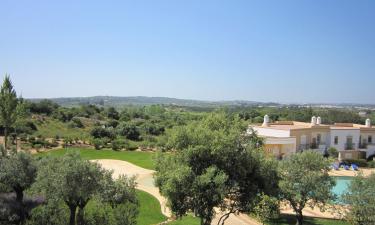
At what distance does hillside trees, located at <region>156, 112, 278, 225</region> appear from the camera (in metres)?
14.7

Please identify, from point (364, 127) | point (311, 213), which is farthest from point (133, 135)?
point (311, 213)

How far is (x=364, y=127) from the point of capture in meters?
49.8

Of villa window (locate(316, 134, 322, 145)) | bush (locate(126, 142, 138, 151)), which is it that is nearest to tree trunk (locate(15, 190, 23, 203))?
bush (locate(126, 142, 138, 151))

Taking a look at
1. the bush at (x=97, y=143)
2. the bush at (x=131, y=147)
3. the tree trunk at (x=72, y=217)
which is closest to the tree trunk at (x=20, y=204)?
the tree trunk at (x=72, y=217)

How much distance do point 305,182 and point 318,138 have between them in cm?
2938

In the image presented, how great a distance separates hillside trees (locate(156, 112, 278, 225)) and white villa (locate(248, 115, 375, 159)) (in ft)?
85.9

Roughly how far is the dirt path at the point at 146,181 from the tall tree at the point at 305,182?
3.07 meters

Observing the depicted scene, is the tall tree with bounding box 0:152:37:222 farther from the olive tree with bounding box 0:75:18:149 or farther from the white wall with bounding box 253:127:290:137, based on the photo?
the white wall with bounding box 253:127:290:137

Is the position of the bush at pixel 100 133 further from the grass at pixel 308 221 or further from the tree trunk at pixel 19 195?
the tree trunk at pixel 19 195

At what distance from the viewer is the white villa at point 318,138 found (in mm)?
43094

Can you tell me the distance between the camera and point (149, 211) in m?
22.7

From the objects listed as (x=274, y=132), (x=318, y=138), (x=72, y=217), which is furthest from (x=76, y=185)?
(x=318, y=138)

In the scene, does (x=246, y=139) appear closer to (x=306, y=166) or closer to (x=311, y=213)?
(x=306, y=166)

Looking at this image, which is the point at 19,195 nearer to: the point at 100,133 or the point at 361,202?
the point at 361,202
